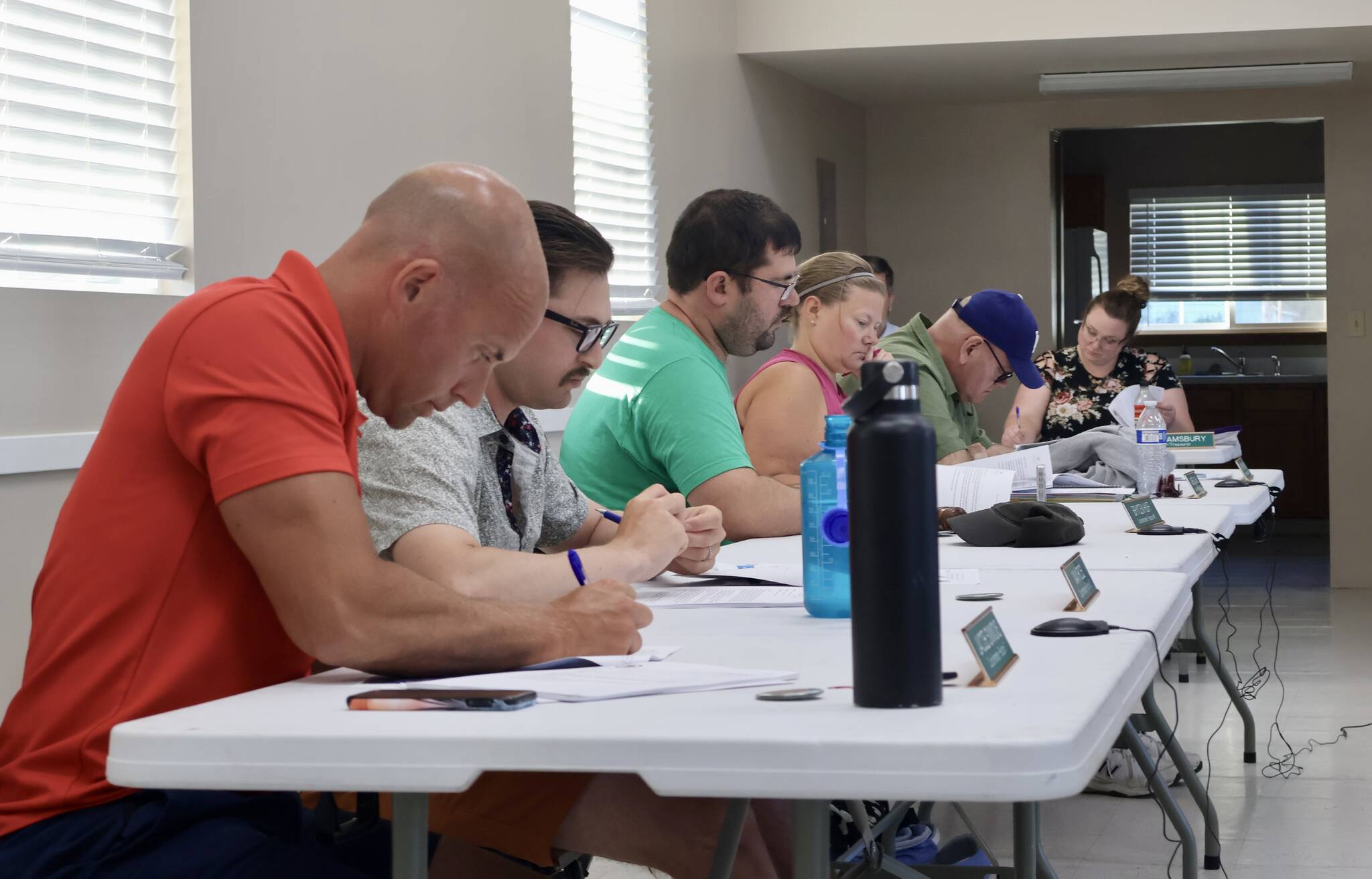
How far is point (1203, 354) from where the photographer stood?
9859mm

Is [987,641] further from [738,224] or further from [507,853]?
[738,224]

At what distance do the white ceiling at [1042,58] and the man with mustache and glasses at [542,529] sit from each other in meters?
3.97

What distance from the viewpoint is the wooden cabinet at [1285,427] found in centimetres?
869

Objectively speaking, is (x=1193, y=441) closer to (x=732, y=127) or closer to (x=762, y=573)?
(x=732, y=127)

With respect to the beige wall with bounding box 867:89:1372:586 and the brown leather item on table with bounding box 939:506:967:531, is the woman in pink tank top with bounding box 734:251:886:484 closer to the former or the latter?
the brown leather item on table with bounding box 939:506:967:531

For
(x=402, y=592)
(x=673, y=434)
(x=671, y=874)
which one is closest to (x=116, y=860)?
(x=402, y=592)

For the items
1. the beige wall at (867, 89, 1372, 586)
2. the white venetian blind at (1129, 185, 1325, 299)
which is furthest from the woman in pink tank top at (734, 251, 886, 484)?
the white venetian blind at (1129, 185, 1325, 299)

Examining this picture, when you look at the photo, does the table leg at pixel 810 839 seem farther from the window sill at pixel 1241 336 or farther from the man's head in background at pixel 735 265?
the window sill at pixel 1241 336

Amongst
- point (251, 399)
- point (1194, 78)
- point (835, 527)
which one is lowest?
point (835, 527)

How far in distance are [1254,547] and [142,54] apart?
24.2ft

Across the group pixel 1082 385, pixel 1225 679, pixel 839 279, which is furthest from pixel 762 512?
pixel 1082 385

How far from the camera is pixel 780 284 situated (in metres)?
2.79

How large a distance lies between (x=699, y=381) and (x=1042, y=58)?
3913 mm

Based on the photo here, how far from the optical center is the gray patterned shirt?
1.56 metres
